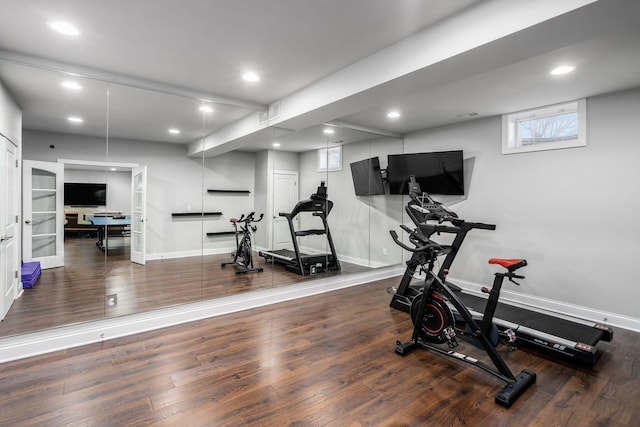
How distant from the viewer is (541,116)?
4242 mm

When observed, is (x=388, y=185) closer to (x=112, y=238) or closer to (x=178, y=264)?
(x=178, y=264)

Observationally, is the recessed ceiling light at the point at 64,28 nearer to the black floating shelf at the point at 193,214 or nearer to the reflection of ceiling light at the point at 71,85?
the reflection of ceiling light at the point at 71,85

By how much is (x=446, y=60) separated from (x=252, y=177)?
2.95 meters

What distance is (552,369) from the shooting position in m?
2.72

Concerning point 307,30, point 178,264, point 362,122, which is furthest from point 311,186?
point 307,30

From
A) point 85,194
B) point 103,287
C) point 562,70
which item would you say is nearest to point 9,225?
point 85,194

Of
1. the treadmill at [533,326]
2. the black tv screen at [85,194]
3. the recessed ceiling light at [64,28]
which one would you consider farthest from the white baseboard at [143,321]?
the recessed ceiling light at [64,28]

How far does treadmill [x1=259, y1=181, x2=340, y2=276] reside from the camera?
5.00 meters

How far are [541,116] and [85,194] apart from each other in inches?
222

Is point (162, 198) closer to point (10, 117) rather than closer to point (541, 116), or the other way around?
point (10, 117)

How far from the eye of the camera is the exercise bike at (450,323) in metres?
2.51

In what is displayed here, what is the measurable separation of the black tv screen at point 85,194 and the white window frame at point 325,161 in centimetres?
303

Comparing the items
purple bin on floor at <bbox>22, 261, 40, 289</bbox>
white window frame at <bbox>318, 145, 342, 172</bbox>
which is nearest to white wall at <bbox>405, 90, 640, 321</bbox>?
white window frame at <bbox>318, 145, 342, 172</bbox>

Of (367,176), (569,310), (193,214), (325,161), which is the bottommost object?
(569,310)
